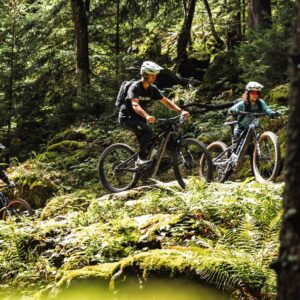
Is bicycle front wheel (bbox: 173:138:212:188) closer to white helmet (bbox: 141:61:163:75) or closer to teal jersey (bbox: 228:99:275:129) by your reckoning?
teal jersey (bbox: 228:99:275:129)

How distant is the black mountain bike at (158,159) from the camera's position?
9.34 metres

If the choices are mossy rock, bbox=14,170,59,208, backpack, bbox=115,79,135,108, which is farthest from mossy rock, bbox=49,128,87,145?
backpack, bbox=115,79,135,108

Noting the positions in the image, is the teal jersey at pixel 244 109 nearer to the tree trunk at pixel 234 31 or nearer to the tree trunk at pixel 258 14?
the tree trunk at pixel 258 14

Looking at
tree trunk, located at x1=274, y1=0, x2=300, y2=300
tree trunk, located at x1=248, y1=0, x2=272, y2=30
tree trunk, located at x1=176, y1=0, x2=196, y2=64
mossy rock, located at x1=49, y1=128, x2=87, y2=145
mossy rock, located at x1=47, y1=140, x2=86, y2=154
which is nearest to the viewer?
tree trunk, located at x1=274, y1=0, x2=300, y2=300

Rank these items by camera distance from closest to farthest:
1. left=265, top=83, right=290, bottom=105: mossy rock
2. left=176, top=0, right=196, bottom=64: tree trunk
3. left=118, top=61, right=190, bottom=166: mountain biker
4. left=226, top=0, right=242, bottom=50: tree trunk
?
left=118, top=61, right=190, bottom=166: mountain biker < left=265, top=83, right=290, bottom=105: mossy rock < left=226, top=0, right=242, bottom=50: tree trunk < left=176, top=0, right=196, bottom=64: tree trunk

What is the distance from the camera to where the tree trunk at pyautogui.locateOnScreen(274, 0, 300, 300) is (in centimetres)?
222

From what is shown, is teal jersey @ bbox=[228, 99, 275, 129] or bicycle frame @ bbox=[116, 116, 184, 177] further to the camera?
teal jersey @ bbox=[228, 99, 275, 129]

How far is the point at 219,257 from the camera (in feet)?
16.4

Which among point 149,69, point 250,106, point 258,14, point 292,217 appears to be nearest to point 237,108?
point 250,106

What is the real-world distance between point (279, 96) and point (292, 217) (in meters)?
11.0

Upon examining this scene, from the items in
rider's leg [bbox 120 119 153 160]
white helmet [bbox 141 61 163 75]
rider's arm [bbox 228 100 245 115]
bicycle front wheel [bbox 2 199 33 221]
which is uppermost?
white helmet [bbox 141 61 163 75]

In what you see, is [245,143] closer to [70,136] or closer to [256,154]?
[256,154]

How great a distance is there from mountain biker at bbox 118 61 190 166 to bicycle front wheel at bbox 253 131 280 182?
5.01ft

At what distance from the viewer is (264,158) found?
9.33 m
